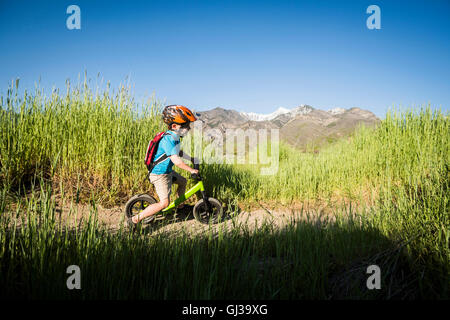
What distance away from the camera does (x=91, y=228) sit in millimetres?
1618

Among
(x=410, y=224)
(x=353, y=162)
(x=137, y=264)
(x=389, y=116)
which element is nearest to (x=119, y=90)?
(x=137, y=264)

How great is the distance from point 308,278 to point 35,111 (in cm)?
480

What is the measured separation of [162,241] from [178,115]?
1.69m

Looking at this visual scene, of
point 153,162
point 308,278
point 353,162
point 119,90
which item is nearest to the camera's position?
point 308,278

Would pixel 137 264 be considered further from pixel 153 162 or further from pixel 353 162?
pixel 353 162

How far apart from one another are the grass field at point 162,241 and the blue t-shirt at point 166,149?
88cm

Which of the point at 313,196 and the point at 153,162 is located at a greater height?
the point at 153,162

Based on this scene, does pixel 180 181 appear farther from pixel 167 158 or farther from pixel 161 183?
pixel 167 158

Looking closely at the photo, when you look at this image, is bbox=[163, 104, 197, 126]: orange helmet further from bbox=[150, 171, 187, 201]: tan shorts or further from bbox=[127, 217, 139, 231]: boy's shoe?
bbox=[127, 217, 139, 231]: boy's shoe

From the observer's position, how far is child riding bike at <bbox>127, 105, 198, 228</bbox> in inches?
110

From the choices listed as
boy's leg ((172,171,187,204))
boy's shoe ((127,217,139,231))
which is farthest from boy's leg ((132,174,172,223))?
boy's leg ((172,171,187,204))

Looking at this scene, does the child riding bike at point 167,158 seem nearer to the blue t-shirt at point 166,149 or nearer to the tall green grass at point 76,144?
the blue t-shirt at point 166,149

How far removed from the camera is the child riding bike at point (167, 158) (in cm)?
279

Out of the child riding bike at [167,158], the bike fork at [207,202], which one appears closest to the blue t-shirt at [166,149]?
the child riding bike at [167,158]
